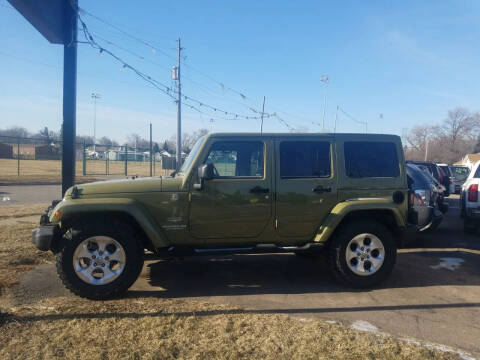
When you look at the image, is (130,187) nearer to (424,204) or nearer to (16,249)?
(16,249)

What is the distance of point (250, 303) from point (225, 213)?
1068mm

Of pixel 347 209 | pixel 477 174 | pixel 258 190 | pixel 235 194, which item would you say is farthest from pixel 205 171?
pixel 477 174

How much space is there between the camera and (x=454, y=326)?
11.7ft

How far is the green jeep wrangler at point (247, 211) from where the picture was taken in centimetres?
410

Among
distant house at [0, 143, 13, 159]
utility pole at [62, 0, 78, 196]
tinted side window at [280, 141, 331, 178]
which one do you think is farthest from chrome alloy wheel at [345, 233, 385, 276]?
distant house at [0, 143, 13, 159]

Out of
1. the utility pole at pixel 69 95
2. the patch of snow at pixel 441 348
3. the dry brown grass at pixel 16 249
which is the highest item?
the utility pole at pixel 69 95

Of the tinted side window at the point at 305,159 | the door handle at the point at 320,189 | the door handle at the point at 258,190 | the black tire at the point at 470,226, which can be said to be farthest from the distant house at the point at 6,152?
the black tire at the point at 470,226

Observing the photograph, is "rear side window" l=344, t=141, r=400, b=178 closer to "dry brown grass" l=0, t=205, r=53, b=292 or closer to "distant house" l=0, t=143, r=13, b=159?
"dry brown grass" l=0, t=205, r=53, b=292

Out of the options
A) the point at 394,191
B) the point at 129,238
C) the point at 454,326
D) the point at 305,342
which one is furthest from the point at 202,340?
the point at 394,191

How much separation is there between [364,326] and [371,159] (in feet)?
7.15

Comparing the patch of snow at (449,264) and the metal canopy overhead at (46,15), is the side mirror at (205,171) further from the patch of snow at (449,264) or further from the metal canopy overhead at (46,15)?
the metal canopy overhead at (46,15)

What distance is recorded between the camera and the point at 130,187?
427 cm

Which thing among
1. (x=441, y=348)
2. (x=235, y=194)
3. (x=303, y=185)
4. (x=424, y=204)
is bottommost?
(x=441, y=348)

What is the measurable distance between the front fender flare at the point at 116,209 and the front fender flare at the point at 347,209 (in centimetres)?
201
